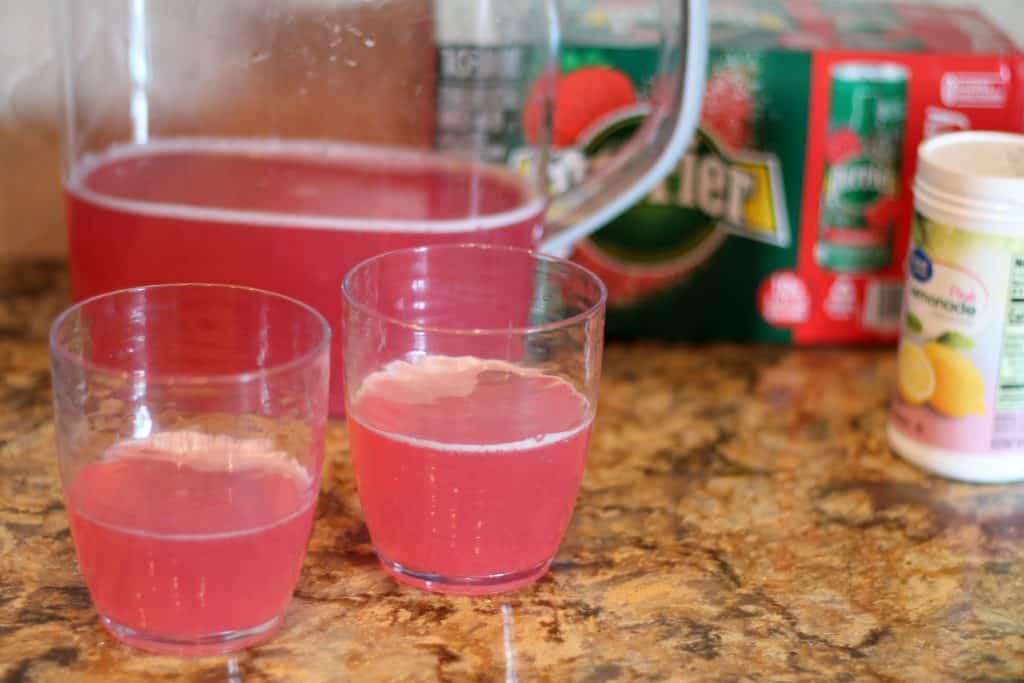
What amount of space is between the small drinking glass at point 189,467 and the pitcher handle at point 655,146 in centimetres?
29

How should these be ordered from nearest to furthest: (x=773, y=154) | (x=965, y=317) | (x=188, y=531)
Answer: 1. (x=188, y=531)
2. (x=965, y=317)
3. (x=773, y=154)

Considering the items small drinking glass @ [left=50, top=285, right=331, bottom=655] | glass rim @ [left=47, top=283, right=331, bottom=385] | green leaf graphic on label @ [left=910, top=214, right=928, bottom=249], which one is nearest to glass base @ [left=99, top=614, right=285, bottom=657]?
small drinking glass @ [left=50, top=285, right=331, bottom=655]

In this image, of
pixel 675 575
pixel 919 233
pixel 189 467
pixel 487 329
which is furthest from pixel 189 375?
pixel 919 233

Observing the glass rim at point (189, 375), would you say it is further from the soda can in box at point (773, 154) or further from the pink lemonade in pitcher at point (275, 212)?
the soda can in box at point (773, 154)

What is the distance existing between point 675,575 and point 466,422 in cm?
17

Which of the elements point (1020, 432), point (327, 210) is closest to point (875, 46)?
point (1020, 432)

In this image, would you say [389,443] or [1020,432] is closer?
[389,443]

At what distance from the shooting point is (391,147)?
955 millimetres

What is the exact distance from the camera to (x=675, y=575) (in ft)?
2.57

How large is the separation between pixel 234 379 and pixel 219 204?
295 mm

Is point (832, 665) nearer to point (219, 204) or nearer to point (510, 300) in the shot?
point (510, 300)

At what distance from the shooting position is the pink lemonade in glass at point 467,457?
2.29ft

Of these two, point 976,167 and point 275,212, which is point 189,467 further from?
point 976,167

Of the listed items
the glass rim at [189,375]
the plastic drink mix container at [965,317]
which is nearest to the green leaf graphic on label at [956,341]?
the plastic drink mix container at [965,317]
